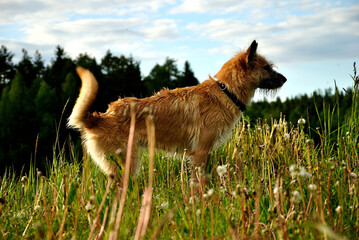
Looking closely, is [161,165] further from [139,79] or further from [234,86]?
[139,79]

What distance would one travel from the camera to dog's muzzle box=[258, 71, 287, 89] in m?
5.97

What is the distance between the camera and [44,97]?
51469 mm

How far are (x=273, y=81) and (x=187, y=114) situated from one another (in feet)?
5.52

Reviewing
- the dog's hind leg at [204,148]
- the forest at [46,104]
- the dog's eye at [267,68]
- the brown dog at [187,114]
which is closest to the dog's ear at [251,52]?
the brown dog at [187,114]

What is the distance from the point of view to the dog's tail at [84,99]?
4430 millimetres

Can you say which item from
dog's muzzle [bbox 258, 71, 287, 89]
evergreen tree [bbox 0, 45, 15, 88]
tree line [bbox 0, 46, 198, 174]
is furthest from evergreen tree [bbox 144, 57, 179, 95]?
dog's muzzle [bbox 258, 71, 287, 89]

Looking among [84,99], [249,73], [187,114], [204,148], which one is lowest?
[204,148]

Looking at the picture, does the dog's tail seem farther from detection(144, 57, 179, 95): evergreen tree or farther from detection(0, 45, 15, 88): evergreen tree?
detection(0, 45, 15, 88): evergreen tree

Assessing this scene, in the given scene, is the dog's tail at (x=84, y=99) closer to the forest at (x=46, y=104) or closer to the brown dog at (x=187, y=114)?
the brown dog at (x=187, y=114)

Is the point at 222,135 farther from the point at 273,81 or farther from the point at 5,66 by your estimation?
the point at 5,66

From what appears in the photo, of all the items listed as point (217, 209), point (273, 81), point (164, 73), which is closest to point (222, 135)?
point (273, 81)

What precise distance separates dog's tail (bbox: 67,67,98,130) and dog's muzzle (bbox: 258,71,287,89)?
280cm

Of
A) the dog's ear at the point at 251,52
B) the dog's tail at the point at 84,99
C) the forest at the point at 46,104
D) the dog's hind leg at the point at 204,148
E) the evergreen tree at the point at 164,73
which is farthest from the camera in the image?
the evergreen tree at the point at 164,73

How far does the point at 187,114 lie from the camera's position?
5.39 meters
